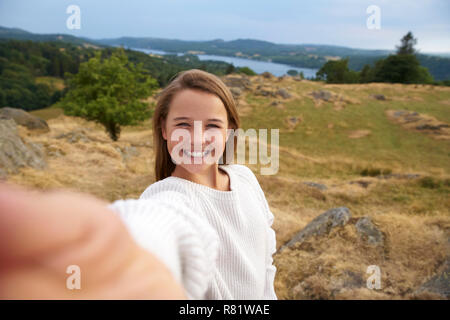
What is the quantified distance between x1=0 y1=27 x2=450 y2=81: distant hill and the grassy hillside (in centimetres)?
5104

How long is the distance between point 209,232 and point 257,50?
11135 centimetres

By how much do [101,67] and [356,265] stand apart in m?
15.9

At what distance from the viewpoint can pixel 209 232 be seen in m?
0.92

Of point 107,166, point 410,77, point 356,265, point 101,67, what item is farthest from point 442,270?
point 410,77

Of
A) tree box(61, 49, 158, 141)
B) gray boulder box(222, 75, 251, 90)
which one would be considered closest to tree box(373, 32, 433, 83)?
gray boulder box(222, 75, 251, 90)

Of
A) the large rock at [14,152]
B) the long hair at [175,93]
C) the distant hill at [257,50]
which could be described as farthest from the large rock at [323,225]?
the distant hill at [257,50]

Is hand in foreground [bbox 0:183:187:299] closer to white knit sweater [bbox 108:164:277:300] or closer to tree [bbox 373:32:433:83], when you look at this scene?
white knit sweater [bbox 108:164:277:300]

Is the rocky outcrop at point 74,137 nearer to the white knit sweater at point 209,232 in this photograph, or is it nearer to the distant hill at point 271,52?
the white knit sweater at point 209,232

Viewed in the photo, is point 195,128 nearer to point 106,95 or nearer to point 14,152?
point 14,152

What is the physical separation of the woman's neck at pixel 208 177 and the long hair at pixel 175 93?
4.8 inches

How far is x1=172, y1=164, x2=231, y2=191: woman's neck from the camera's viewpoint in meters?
1.53

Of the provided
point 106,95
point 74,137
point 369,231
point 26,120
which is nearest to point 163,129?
point 369,231

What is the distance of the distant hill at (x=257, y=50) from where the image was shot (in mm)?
69656
